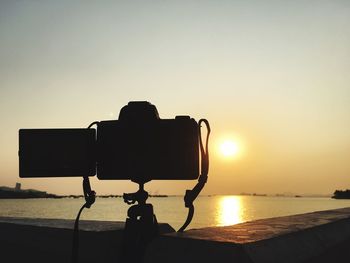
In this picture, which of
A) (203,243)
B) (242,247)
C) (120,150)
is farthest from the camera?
(120,150)

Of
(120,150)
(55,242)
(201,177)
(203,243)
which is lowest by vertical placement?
(55,242)

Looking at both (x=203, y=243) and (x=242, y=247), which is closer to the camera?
(x=242, y=247)

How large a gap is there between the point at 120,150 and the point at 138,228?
62 cm

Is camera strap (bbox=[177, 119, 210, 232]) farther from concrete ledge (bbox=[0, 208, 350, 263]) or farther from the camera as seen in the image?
concrete ledge (bbox=[0, 208, 350, 263])

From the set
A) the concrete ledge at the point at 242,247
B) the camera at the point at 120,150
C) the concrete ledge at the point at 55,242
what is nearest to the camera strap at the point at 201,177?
the camera at the point at 120,150

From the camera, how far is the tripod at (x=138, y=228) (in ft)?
9.37

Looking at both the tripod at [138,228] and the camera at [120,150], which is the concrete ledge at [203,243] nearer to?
the tripod at [138,228]

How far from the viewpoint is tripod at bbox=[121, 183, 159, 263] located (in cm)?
286

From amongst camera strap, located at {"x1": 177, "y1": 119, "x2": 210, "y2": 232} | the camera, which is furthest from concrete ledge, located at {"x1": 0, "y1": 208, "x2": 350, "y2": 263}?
the camera

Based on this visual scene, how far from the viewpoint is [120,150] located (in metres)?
2.97

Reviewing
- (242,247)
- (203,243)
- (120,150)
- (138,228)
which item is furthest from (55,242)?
(242,247)

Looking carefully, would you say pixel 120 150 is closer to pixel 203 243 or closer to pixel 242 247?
pixel 203 243

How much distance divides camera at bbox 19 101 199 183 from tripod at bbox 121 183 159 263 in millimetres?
193

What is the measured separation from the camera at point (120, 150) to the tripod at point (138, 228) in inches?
7.6
